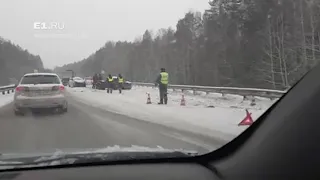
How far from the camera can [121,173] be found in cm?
304

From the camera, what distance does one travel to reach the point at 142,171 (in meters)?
3.10

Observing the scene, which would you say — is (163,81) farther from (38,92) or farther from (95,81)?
(95,81)

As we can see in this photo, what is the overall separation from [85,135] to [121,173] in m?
6.86

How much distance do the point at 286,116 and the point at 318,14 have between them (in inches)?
39.5

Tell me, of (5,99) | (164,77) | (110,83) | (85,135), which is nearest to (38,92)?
(85,135)

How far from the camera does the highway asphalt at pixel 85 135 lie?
26.3 ft

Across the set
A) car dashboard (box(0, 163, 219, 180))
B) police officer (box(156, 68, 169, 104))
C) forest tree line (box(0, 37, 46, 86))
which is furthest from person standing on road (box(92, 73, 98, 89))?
car dashboard (box(0, 163, 219, 180))

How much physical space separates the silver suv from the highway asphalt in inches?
31.6

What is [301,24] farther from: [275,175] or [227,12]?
[227,12]

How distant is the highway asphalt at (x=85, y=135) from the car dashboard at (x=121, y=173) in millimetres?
3505

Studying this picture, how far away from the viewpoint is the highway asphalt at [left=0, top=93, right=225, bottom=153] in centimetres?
802

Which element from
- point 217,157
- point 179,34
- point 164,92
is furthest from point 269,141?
point 179,34

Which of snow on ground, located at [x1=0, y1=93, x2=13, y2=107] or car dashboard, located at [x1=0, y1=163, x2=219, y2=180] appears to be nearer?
car dashboard, located at [x1=0, y1=163, x2=219, y2=180]

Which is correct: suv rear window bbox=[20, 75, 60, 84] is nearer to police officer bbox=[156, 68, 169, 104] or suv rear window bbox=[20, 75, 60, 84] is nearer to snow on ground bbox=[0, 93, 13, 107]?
police officer bbox=[156, 68, 169, 104]
